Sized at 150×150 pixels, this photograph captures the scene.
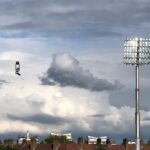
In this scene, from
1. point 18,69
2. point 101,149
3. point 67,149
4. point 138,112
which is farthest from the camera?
point 67,149

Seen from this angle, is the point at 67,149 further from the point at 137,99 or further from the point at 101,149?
the point at 137,99

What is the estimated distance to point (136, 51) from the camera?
9019 cm

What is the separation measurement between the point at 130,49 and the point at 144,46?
167 centimetres

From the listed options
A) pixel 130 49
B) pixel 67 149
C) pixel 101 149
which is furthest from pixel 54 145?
pixel 130 49

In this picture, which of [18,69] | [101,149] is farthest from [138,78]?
[101,149]

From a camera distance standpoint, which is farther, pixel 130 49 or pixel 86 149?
pixel 86 149

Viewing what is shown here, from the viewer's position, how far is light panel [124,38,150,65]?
293ft

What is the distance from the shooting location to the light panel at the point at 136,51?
293 ft

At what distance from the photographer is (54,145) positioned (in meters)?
198

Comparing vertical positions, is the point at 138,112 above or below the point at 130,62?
below

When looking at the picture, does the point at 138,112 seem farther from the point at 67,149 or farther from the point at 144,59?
the point at 67,149

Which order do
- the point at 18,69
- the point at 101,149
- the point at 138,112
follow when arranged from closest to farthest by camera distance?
1. the point at 138,112
2. the point at 18,69
3. the point at 101,149

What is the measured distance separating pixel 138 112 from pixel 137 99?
1.89 meters

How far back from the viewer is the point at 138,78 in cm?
8650
